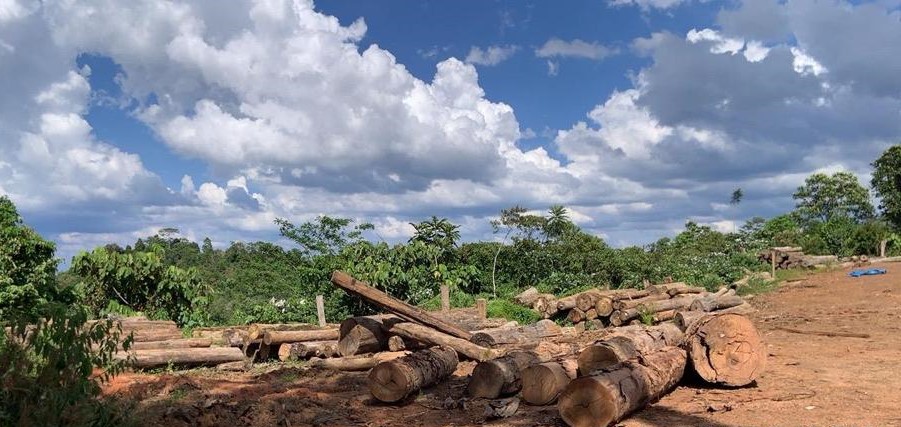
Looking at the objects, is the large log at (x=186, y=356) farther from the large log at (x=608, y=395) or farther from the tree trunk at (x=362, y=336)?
the large log at (x=608, y=395)

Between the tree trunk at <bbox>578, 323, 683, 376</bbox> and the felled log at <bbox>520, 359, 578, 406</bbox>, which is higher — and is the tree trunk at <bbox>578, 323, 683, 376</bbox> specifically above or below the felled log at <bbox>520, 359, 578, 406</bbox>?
above

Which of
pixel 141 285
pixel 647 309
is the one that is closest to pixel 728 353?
pixel 647 309

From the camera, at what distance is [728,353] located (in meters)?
7.46

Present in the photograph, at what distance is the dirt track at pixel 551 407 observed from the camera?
6332mm

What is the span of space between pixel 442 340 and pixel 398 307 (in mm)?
1092

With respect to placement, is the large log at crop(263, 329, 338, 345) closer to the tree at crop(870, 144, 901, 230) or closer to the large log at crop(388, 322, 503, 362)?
the large log at crop(388, 322, 503, 362)

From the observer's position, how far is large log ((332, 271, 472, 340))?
1079 centimetres

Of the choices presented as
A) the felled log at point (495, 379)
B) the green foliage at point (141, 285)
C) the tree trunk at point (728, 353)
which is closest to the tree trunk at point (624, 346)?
the tree trunk at point (728, 353)

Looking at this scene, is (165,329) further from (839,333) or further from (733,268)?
(733,268)

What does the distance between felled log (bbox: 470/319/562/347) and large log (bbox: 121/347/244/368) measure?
416 cm

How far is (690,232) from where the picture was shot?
146 feet

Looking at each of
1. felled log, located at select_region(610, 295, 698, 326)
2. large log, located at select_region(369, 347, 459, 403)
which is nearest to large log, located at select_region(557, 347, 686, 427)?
large log, located at select_region(369, 347, 459, 403)

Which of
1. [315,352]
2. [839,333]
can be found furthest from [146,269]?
[839,333]

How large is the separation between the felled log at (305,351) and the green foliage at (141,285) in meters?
6.76
